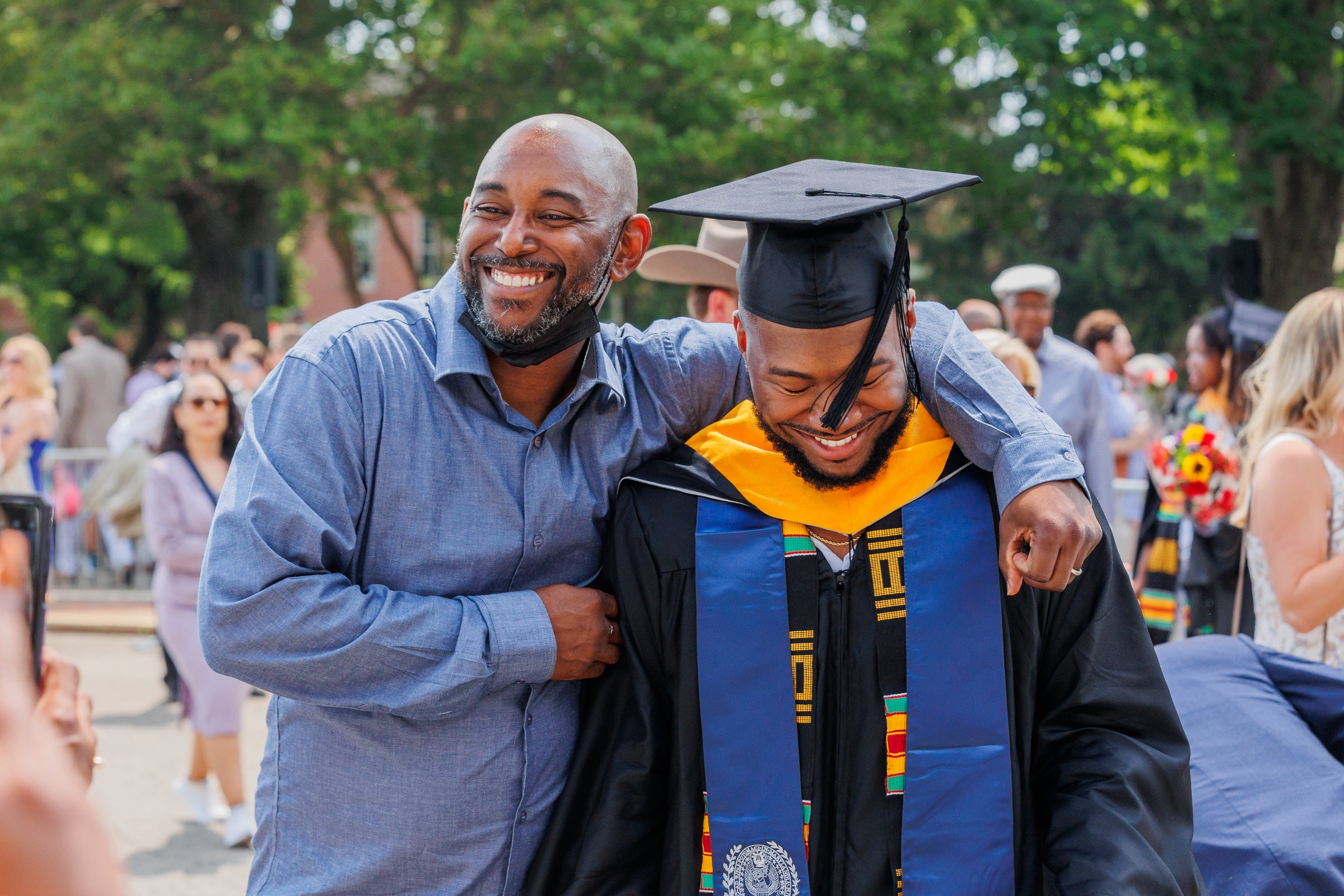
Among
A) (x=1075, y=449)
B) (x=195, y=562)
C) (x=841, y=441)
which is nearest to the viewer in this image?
(x=841, y=441)

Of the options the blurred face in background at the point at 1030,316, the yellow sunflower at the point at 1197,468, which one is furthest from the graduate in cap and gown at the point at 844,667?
the blurred face in background at the point at 1030,316

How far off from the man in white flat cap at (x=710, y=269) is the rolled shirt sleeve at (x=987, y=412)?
70.1 inches

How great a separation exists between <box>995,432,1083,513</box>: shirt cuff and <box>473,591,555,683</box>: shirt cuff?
813mm

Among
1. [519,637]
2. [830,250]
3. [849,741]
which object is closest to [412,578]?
[519,637]

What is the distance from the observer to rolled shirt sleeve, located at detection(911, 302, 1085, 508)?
2.17m

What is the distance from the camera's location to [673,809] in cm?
225

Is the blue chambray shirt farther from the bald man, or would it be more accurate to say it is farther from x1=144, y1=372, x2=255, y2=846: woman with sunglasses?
x1=144, y1=372, x2=255, y2=846: woman with sunglasses

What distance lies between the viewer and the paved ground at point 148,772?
5.23 meters

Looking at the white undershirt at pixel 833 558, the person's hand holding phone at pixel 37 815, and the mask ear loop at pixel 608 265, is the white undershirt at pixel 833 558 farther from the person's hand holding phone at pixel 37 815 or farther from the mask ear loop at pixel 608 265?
the person's hand holding phone at pixel 37 815

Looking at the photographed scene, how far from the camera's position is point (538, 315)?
2289mm

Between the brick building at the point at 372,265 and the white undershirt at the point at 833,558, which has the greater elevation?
the brick building at the point at 372,265

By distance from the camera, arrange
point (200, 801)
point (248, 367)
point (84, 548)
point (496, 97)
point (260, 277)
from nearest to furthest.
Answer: point (200, 801), point (248, 367), point (84, 548), point (260, 277), point (496, 97)

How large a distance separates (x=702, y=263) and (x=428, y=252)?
1194 inches

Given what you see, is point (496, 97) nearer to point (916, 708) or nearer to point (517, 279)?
point (517, 279)
